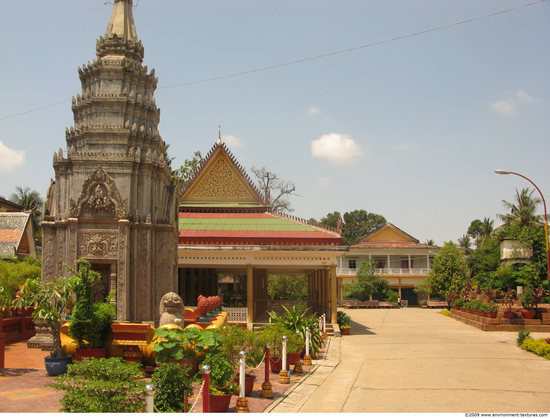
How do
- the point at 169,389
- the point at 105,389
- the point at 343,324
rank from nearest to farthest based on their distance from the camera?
the point at 105,389 → the point at 169,389 → the point at 343,324

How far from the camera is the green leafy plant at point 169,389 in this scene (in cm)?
716

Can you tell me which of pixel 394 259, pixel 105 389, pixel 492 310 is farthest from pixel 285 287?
pixel 105 389

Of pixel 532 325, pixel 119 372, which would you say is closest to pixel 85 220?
pixel 119 372

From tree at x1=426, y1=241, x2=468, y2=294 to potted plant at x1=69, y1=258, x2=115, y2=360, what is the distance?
123 ft

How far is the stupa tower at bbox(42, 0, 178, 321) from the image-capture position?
47.4ft

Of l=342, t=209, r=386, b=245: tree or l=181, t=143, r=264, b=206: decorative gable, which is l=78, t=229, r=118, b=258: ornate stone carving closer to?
l=181, t=143, r=264, b=206: decorative gable

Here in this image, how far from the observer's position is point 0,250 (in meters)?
28.4

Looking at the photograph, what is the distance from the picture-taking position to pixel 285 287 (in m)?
48.9

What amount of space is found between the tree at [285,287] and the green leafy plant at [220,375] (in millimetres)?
38794

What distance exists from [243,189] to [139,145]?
37.9 ft

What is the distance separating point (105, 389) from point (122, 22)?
14.4 m

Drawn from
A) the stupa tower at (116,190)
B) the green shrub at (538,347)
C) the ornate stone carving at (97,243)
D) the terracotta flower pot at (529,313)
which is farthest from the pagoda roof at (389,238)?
the ornate stone carving at (97,243)

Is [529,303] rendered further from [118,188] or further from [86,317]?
[86,317]

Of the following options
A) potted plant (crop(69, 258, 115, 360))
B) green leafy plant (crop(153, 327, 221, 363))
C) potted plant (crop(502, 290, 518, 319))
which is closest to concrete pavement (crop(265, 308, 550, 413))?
green leafy plant (crop(153, 327, 221, 363))
